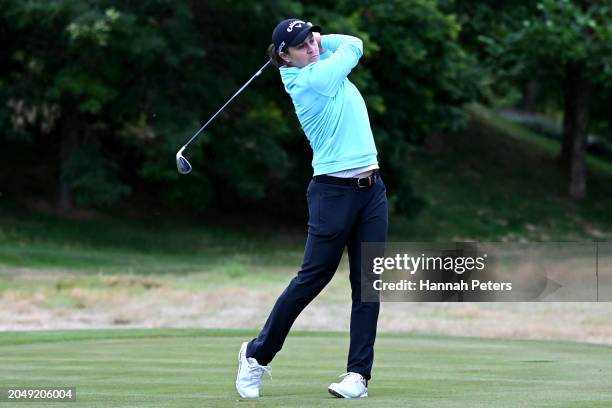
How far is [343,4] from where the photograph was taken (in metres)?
30.6

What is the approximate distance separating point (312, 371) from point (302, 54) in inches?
97.1

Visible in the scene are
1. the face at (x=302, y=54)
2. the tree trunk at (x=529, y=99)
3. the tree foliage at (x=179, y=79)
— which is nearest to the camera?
the face at (x=302, y=54)

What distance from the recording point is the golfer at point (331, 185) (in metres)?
6.71

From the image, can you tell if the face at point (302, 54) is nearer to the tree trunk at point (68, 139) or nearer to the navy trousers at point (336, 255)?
the navy trousers at point (336, 255)

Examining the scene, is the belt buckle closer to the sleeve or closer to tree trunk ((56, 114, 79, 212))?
the sleeve

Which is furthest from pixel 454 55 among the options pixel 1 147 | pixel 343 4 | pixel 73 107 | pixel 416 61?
pixel 1 147

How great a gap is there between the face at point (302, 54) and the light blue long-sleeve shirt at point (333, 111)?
4cm

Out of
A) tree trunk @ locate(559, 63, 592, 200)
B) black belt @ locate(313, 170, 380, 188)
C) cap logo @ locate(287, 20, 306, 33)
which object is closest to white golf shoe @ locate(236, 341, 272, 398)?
black belt @ locate(313, 170, 380, 188)

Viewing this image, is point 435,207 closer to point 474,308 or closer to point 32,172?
point 32,172

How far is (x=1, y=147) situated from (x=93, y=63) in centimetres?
810

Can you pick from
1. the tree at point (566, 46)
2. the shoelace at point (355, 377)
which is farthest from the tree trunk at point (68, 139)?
the shoelace at point (355, 377)

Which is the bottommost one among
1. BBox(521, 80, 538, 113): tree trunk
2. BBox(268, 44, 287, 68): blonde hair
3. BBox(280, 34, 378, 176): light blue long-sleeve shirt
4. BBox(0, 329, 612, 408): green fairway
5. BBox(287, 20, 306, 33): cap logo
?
BBox(521, 80, 538, 113): tree trunk

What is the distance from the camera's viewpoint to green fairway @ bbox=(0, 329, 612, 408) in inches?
247

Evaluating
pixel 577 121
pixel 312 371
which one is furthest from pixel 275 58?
pixel 577 121
